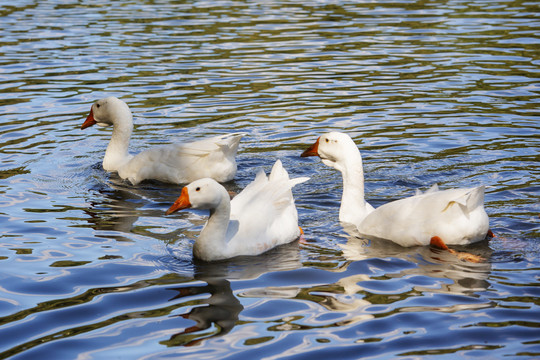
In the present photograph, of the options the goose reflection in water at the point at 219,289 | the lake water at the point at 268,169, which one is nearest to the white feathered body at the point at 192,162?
the lake water at the point at 268,169

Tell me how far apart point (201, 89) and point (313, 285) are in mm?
8968

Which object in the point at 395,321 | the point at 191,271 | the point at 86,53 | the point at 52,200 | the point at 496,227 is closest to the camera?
the point at 395,321

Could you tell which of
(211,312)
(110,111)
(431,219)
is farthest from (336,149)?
(110,111)

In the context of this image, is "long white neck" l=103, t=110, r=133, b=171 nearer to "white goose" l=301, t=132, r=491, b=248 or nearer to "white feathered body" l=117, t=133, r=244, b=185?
"white feathered body" l=117, t=133, r=244, b=185

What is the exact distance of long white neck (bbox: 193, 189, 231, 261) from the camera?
7.92 meters

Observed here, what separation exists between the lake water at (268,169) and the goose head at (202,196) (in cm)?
59

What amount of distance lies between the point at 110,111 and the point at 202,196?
4.98 m

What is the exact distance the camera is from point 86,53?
737 inches

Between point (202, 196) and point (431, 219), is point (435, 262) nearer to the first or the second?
point (431, 219)

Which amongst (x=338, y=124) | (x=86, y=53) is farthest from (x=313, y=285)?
(x=86, y=53)

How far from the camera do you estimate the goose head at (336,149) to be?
9180 mm

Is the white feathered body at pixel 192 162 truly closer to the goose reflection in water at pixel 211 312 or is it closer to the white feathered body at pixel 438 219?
the white feathered body at pixel 438 219

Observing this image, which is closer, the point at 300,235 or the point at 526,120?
the point at 300,235

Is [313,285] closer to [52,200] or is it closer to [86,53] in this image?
[52,200]
